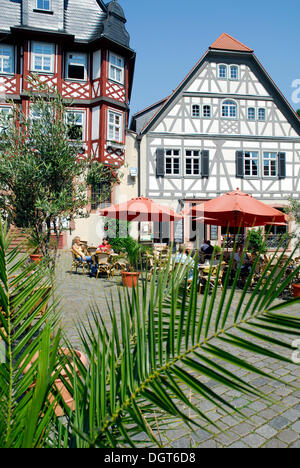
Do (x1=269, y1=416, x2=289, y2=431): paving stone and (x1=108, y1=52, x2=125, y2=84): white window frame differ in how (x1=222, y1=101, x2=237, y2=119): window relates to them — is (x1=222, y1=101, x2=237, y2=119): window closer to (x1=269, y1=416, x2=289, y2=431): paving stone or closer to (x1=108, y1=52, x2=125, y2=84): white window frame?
(x1=108, y1=52, x2=125, y2=84): white window frame

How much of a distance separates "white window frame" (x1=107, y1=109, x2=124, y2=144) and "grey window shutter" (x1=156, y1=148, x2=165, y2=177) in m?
2.22

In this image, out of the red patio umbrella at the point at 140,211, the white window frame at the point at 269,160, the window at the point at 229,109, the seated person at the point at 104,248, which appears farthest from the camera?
the white window frame at the point at 269,160

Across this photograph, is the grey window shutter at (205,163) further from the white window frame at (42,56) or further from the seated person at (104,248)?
the white window frame at (42,56)

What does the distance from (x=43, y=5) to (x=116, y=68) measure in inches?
203

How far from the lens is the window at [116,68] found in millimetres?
18531

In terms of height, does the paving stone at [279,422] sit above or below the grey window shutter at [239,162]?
below

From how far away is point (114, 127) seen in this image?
18.6 metres

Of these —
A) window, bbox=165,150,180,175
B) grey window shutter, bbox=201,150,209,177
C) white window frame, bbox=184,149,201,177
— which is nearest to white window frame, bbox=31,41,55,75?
window, bbox=165,150,180,175

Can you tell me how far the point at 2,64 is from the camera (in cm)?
1823

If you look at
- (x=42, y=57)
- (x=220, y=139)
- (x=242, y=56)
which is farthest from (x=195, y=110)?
(x=42, y=57)

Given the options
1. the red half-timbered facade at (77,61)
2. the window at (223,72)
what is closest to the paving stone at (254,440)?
the red half-timbered facade at (77,61)

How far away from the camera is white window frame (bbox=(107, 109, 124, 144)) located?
18.2 metres

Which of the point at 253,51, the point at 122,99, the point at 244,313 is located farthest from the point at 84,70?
the point at 244,313
